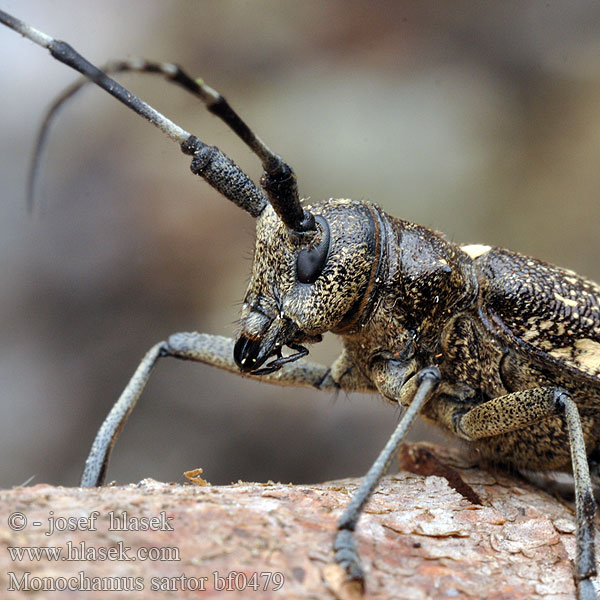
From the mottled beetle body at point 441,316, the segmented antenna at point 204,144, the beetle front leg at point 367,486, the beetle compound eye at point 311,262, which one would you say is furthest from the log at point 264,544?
the segmented antenna at point 204,144

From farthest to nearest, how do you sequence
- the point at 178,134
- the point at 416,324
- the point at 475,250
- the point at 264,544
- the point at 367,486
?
the point at 475,250
the point at 416,324
the point at 178,134
the point at 367,486
the point at 264,544

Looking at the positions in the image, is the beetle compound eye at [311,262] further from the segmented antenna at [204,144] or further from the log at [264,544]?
the log at [264,544]

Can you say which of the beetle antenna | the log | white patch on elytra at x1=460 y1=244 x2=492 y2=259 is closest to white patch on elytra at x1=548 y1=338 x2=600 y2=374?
white patch on elytra at x1=460 y1=244 x2=492 y2=259

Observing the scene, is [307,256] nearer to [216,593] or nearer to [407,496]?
[407,496]

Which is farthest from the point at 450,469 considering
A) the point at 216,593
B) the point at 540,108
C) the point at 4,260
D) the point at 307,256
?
the point at 540,108

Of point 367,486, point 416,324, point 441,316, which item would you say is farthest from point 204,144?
point 367,486

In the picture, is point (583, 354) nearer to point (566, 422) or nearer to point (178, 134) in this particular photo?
point (566, 422)
